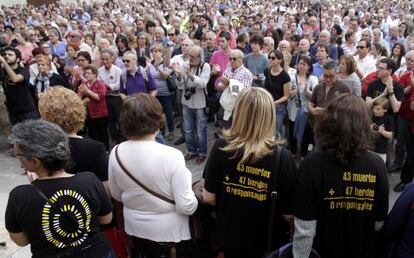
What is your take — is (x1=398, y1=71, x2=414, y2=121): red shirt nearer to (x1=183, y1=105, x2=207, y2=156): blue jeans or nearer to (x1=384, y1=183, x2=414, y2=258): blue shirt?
(x1=183, y1=105, x2=207, y2=156): blue jeans

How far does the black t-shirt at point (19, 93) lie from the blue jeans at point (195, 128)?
2.48 m

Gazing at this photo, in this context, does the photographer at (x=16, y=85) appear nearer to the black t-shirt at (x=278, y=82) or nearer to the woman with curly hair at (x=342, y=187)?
the black t-shirt at (x=278, y=82)

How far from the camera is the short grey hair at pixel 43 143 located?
213cm

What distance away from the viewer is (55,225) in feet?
7.06

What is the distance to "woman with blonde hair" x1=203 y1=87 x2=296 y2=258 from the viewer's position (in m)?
2.35

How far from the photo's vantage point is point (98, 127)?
636 cm

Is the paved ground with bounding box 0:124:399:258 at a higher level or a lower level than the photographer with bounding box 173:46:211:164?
lower

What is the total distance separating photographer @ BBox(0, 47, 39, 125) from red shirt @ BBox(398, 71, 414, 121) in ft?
18.2

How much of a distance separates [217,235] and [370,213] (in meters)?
0.99

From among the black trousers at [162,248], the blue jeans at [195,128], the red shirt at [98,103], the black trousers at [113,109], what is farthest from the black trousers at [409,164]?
the red shirt at [98,103]

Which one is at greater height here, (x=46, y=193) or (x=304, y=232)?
(x=46, y=193)

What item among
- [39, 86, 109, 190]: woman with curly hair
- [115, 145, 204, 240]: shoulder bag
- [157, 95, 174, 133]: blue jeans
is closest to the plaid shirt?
[157, 95, 174, 133]: blue jeans

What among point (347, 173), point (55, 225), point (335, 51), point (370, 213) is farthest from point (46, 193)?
point (335, 51)

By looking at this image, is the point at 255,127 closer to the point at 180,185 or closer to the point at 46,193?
the point at 180,185
